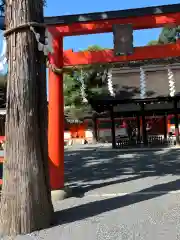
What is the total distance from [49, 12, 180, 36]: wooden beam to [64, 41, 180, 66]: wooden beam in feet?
1.78

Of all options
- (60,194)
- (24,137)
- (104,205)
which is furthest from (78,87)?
(24,137)

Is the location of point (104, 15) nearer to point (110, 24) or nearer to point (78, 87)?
point (110, 24)

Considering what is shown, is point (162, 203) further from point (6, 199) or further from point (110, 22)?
point (110, 22)

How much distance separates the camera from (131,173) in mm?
9062

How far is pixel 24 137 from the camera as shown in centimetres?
433

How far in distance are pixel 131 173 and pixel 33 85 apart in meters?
5.39

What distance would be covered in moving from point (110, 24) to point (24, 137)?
11.3 feet

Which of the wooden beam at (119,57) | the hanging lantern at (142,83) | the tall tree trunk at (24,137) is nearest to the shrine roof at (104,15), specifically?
the wooden beam at (119,57)

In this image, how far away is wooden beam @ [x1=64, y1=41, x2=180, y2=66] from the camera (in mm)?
6977

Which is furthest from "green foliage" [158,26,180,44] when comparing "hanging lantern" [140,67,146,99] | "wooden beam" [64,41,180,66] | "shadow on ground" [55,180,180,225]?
"shadow on ground" [55,180,180,225]

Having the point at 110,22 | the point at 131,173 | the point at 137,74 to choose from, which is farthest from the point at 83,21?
the point at 137,74

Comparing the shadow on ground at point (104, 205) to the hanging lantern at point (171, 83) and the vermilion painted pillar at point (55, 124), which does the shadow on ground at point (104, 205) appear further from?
the hanging lantern at point (171, 83)

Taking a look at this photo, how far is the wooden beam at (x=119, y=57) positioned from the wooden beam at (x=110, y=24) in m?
0.54

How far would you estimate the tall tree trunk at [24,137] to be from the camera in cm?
422
